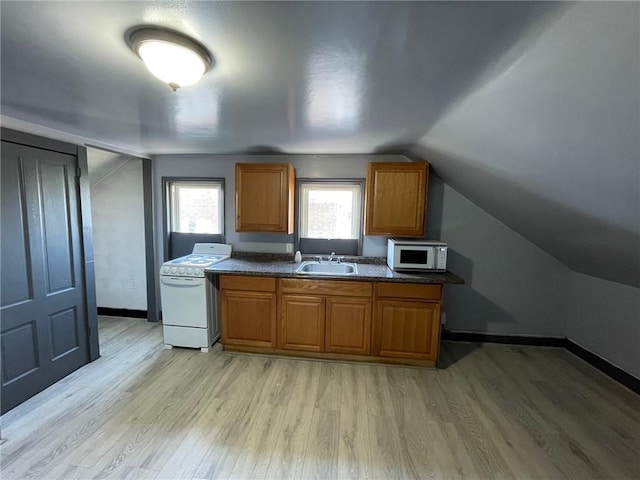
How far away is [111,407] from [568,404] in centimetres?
365

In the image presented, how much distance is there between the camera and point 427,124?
2035 mm

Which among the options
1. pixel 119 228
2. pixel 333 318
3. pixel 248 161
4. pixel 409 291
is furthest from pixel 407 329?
pixel 119 228

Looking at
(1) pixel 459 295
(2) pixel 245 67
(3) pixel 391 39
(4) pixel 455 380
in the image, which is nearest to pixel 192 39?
(2) pixel 245 67

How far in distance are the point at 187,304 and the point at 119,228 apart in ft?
5.47

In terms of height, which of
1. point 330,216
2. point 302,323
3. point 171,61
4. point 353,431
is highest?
point 171,61

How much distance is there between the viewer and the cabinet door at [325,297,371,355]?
9.05 feet

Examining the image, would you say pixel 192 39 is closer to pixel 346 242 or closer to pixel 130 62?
Result: pixel 130 62

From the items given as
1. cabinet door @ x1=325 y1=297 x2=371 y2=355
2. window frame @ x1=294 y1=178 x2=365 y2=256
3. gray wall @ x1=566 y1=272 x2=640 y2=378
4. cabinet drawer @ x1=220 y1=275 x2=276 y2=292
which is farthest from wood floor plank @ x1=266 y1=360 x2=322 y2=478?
gray wall @ x1=566 y1=272 x2=640 y2=378

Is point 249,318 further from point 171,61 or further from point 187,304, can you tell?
point 171,61

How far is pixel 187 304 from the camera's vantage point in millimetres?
2951

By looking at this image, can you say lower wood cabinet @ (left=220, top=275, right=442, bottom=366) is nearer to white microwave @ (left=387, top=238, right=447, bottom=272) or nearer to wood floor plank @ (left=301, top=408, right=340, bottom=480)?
white microwave @ (left=387, top=238, right=447, bottom=272)

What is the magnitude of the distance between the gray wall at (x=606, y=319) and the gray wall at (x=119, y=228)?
17.2 feet

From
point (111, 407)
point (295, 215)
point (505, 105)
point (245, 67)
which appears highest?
point (245, 67)

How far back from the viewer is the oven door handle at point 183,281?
9.55 feet
